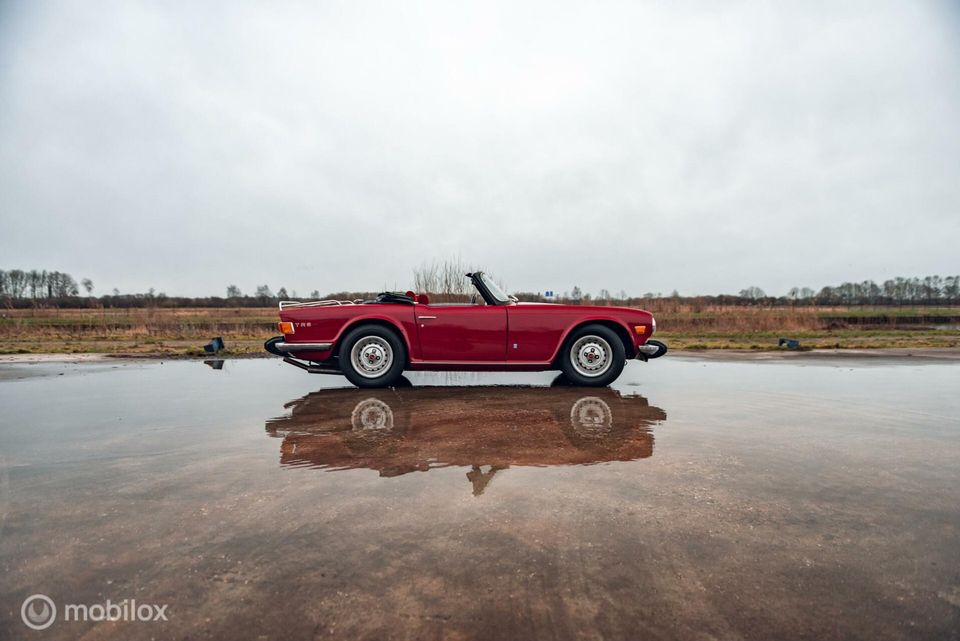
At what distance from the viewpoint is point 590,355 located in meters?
6.72

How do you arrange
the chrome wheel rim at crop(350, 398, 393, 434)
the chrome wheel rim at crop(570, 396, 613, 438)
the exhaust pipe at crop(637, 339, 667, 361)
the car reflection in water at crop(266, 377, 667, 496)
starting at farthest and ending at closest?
the exhaust pipe at crop(637, 339, 667, 361)
the chrome wheel rim at crop(350, 398, 393, 434)
the chrome wheel rim at crop(570, 396, 613, 438)
the car reflection in water at crop(266, 377, 667, 496)

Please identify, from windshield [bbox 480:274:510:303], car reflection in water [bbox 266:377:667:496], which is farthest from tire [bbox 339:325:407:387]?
windshield [bbox 480:274:510:303]

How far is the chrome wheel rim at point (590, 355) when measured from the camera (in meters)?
6.70

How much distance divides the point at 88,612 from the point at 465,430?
2828 millimetres

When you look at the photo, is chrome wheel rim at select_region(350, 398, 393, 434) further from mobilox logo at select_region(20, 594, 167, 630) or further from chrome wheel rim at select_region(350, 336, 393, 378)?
mobilox logo at select_region(20, 594, 167, 630)

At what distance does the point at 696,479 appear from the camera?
3057 millimetres

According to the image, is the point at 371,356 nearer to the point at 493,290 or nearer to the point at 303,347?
the point at 303,347

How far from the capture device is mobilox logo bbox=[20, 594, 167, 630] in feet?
5.70

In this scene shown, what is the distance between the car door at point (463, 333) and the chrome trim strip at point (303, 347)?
1.23 meters

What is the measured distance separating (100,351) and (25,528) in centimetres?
1227

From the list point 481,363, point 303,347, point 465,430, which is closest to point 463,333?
point 481,363

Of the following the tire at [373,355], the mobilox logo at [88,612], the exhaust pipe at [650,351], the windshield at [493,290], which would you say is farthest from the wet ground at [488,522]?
the windshield at [493,290]

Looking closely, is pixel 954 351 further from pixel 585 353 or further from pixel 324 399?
pixel 324 399

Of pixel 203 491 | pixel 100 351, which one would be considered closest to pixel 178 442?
pixel 203 491
